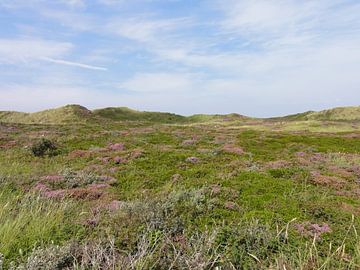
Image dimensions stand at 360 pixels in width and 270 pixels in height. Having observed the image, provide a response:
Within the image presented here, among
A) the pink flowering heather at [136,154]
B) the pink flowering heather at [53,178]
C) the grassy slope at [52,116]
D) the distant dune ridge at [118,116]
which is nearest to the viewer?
the pink flowering heather at [53,178]

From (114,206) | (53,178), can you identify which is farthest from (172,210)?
(53,178)

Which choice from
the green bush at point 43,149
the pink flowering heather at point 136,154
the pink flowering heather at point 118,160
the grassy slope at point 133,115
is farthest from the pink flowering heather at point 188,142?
the grassy slope at point 133,115

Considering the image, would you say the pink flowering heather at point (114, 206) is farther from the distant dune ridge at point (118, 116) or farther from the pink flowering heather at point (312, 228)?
the distant dune ridge at point (118, 116)

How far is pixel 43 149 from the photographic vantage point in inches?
1029

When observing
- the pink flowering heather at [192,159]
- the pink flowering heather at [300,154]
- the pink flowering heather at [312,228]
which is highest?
the pink flowering heather at [192,159]

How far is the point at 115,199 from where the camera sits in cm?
1320

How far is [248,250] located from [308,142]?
32.4 metres

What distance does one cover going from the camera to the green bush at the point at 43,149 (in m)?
25.5

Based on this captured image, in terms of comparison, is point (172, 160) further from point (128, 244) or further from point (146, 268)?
point (146, 268)

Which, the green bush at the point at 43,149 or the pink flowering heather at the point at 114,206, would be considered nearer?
the pink flowering heather at the point at 114,206

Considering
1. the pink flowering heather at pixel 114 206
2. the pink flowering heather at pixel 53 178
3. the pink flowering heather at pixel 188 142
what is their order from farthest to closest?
the pink flowering heather at pixel 188 142, the pink flowering heather at pixel 53 178, the pink flowering heather at pixel 114 206

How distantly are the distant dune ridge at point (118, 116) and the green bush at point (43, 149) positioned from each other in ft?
148

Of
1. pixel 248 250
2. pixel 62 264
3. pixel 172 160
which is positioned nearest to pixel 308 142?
pixel 172 160

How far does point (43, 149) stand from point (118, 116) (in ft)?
226
